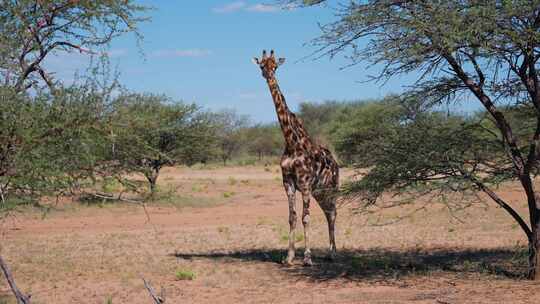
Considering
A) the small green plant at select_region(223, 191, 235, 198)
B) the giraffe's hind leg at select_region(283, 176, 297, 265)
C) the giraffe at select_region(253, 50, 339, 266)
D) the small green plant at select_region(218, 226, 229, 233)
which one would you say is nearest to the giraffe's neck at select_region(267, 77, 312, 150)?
the giraffe at select_region(253, 50, 339, 266)

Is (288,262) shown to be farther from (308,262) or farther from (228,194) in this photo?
(228,194)

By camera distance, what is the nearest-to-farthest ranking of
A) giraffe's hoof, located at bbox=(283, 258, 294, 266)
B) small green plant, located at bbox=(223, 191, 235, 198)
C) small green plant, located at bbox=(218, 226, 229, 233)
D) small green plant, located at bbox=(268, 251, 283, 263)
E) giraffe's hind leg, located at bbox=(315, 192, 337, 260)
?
1. giraffe's hoof, located at bbox=(283, 258, 294, 266)
2. giraffe's hind leg, located at bbox=(315, 192, 337, 260)
3. small green plant, located at bbox=(268, 251, 283, 263)
4. small green plant, located at bbox=(218, 226, 229, 233)
5. small green plant, located at bbox=(223, 191, 235, 198)

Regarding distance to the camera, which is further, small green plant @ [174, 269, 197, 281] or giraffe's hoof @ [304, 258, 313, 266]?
giraffe's hoof @ [304, 258, 313, 266]

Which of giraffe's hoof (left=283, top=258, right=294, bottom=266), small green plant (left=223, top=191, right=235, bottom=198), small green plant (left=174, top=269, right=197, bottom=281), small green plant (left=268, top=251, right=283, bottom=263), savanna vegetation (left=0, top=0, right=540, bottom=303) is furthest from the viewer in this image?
small green plant (left=223, top=191, right=235, bottom=198)

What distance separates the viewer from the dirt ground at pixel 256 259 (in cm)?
982

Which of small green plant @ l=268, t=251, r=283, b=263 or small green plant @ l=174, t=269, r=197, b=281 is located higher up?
small green plant @ l=268, t=251, r=283, b=263

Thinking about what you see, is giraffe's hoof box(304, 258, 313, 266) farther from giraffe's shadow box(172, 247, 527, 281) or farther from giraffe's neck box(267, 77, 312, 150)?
giraffe's neck box(267, 77, 312, 150)

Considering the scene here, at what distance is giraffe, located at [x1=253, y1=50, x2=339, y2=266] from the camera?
1195 cm

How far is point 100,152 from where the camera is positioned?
26.3ft

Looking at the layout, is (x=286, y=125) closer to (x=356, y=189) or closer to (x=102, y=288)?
(x=356, y=189)

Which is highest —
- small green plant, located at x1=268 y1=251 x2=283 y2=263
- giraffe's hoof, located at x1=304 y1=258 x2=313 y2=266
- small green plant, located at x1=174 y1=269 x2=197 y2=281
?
giraffe's hoof, located at x1=304 y1=258 x2=313 y2=266

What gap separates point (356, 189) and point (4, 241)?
9.79 m

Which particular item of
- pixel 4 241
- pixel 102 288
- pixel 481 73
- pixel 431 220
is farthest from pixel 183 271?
pixel 431 220

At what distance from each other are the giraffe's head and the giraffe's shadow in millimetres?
3340
